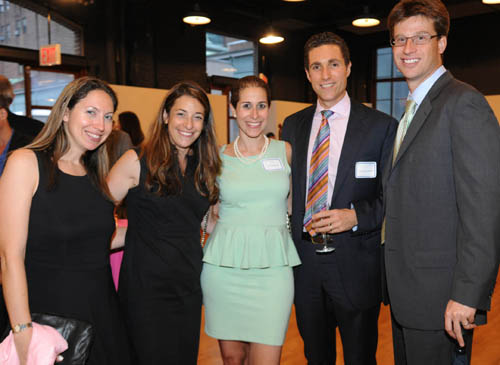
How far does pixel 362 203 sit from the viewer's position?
2.10 metres

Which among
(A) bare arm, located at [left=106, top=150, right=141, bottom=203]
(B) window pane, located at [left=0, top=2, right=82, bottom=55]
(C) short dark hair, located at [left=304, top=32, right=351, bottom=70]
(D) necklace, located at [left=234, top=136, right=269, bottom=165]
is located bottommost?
(A) bare arm, located at [left=106, top=150, right=141, bottom=203]

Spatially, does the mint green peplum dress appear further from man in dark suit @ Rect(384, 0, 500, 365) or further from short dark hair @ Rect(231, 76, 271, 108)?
man in dark suit @ Rect(384, 0, 500, 365)

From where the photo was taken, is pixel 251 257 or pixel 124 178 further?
pixel 251 257

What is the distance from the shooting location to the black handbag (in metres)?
1.55

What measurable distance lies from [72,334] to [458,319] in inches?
52.8

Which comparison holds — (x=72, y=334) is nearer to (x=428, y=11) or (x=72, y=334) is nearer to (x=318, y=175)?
(x=318, y=175)

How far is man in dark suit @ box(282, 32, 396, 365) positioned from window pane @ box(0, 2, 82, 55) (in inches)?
250

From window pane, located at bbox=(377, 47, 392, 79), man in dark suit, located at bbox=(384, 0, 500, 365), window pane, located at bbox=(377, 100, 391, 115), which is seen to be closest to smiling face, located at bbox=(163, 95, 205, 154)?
man in dark suit, located at bbox=(384, 0, 500, 365)

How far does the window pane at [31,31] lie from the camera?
6.91 m

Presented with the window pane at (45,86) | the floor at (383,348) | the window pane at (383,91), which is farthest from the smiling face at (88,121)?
the window pane at (383,91)

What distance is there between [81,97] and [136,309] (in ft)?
3.31

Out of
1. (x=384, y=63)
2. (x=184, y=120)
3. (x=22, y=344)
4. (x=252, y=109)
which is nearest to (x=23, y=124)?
(x=184, y=120)

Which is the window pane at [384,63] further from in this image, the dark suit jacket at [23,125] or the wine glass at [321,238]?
the wine glass at [321,238]

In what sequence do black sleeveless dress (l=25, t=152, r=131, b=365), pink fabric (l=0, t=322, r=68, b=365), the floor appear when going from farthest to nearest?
the floor
black sleeveless dress (l=25, t=152, r=131, b=365)
pink fabric (l=0, t=322, r=68, b=365)
